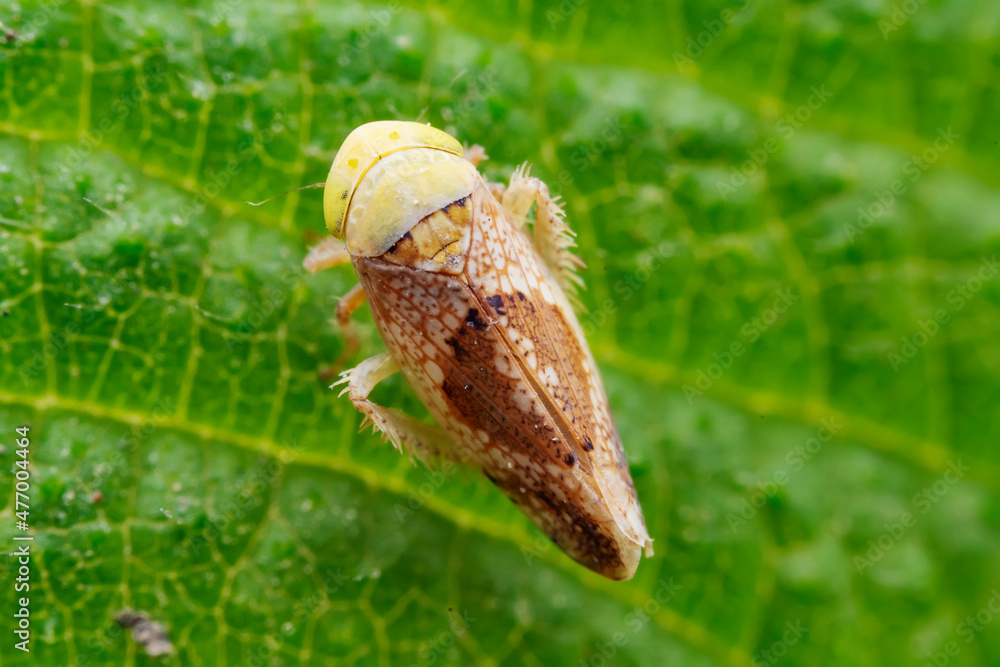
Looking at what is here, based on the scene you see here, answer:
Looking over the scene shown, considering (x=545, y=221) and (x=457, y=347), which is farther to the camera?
(x=545, y=221)

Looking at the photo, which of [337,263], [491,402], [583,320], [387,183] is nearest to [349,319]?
[337,263]

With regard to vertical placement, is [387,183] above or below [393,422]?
above

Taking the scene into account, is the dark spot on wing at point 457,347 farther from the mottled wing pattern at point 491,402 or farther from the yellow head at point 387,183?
the yellow head at point 387,183

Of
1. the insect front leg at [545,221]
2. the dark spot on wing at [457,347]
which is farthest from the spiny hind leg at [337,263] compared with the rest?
the insect front leg at [545,221]

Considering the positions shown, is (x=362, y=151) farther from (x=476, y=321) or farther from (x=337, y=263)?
(x=476, y=321)

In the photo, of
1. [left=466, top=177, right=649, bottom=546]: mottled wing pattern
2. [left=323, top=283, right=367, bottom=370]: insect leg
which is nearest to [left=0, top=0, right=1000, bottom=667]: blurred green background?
[left=323, top=283, right=367, bottom=370]: insect leg

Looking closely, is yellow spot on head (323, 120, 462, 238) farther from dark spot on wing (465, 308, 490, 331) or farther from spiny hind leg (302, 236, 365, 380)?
dark spot on wing (465, 308, 490, 331)

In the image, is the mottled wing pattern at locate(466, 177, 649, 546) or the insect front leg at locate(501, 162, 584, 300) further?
the insect front leg at locate(501, 162, 584, 300)
